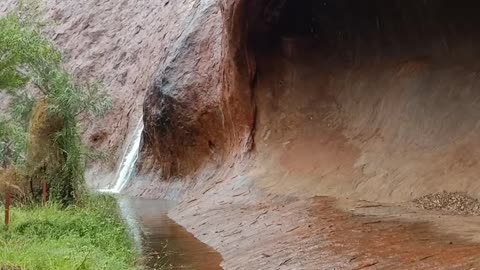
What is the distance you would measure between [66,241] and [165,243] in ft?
8.88

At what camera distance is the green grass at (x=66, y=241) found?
28.3 ft

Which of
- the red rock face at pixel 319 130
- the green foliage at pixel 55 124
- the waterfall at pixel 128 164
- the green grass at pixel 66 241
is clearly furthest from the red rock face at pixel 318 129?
the green foliage at pixel 55 124

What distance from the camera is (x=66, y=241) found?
1108 centimetres

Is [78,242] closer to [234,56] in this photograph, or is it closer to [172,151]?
[234,56]

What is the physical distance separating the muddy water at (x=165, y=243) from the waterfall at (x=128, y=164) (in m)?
7.37

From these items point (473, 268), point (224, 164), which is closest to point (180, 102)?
point (224, 164)

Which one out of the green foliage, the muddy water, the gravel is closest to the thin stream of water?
the muddy water

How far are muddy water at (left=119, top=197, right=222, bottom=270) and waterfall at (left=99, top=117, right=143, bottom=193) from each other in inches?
290

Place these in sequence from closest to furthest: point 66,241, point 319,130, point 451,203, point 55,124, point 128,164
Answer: point 66,241 < point 451,203 < point 55,124 < point 319,130 < point 128,164

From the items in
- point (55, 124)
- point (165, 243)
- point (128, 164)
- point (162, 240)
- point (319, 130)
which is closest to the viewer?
point (165, 243)

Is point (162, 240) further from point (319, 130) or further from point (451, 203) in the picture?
point (319, 130)

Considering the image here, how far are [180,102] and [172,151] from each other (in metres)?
1.86

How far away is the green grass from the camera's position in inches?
Result: 339

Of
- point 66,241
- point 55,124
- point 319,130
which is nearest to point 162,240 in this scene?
point 66,241
